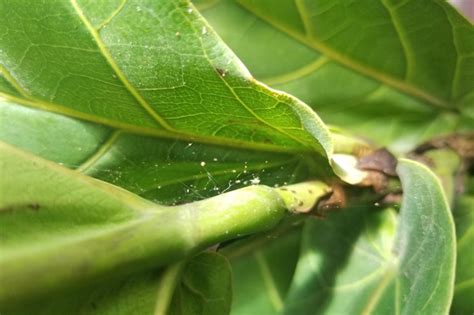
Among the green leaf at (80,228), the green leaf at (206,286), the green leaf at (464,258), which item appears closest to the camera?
the green leaf at (80,228)

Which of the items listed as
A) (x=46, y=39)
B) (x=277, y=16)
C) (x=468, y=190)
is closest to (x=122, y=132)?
(x=46, y=39)

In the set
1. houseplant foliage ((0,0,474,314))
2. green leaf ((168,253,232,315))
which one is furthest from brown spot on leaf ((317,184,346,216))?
green leaf ((168,253,232,315))

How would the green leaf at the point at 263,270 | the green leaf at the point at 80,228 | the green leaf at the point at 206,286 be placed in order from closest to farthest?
the green leaf at the point at 80,228, the green leaf at the point at 206,286, the green leaf at the point at 263,270

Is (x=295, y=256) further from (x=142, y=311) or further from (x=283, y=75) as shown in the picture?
(x=142, y=311)

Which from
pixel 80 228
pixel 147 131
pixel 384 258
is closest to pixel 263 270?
pixel 384 258

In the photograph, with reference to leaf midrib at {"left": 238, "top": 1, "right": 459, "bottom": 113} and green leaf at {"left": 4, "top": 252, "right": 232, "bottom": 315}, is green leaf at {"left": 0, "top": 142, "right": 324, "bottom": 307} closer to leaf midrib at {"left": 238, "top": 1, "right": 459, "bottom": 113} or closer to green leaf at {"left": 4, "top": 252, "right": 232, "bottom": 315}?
green leaf at {"left": 4, "top": 252, "right": 232, "bottom": 315}

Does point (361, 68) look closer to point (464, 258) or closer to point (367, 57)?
point (367, 57)

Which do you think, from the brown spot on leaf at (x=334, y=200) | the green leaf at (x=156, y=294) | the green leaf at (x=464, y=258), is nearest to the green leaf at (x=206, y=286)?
the green leaf at (x=156, y=294)

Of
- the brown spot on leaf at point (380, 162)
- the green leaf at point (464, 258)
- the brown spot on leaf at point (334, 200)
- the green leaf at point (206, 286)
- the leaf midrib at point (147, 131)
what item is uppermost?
the leaf midrib at point (147, 131)

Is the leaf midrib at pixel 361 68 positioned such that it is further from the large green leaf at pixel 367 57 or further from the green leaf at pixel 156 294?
the green leaf at pixel 156 294
